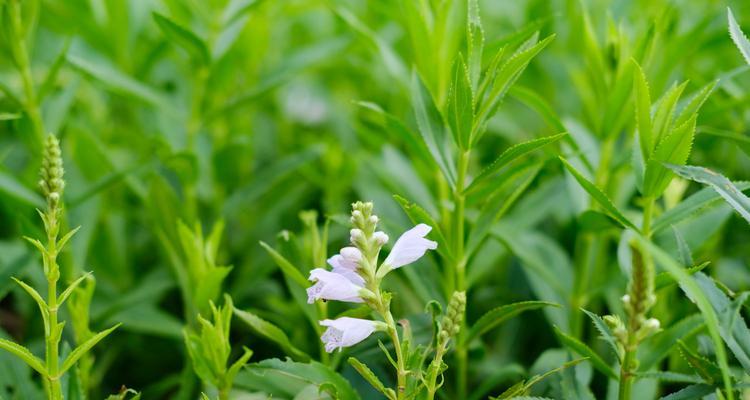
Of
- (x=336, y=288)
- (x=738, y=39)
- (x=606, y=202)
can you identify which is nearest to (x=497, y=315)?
(x=606, y=202)

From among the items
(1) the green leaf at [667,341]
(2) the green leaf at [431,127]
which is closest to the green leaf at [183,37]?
(2) the green leaf at [431,127]

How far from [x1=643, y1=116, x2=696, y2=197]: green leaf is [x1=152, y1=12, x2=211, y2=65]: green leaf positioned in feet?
3.30

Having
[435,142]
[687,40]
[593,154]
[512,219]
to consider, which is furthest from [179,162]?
[687,40]

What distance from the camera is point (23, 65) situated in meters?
1.72

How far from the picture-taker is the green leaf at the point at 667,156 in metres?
1.24

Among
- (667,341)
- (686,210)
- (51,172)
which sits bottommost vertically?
(667,341)

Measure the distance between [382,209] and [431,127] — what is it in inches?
20.7

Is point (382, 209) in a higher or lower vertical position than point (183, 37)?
lower

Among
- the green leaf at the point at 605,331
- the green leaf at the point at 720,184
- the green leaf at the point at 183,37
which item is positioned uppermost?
the green leaf at the point at 183,37

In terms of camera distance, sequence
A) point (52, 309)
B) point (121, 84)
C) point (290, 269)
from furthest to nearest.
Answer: point (121, 84) < point (290, 269) < point (52, 309)

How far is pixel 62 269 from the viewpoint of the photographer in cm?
185

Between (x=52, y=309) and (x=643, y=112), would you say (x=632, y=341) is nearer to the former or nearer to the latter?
(x=643, y=112)

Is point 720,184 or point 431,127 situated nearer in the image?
point 720,184

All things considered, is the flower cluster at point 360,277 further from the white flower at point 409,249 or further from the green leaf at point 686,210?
the green leaf at point 686,210
